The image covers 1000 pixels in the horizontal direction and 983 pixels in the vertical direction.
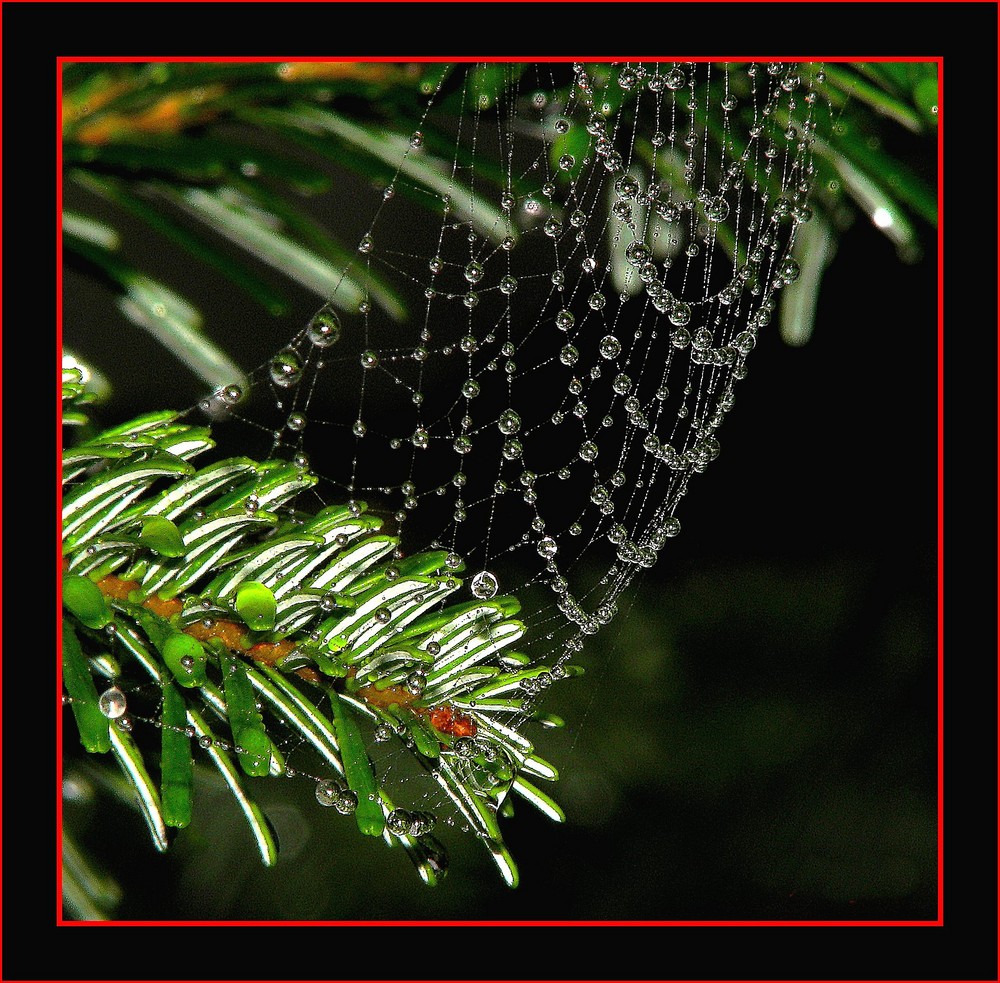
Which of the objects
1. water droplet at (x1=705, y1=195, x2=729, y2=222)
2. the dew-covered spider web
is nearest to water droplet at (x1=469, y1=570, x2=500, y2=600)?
the dew-covered spider web

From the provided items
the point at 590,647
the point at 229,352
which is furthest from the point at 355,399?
the point at 590,647

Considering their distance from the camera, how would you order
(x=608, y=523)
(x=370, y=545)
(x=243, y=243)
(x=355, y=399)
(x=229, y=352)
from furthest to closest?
(x=229, y=352), (x=355, y=399), (x=608, y=523), (x=243, y=243), (x=370, y=545)

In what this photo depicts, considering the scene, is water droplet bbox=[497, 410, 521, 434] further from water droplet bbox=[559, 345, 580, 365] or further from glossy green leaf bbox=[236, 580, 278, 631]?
glossy green leaf bbox=[236, 580, 278, 631]

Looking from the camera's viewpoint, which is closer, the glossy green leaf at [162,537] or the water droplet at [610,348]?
the glossy green leaf at [162,537]

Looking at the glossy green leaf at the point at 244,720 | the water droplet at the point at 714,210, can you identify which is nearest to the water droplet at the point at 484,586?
the glossy green leaf at the point at 244,720

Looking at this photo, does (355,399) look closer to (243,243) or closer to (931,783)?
(243,243)

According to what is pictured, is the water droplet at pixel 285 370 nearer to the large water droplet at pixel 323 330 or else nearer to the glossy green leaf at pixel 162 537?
the large water droplet at pixel 323 330
